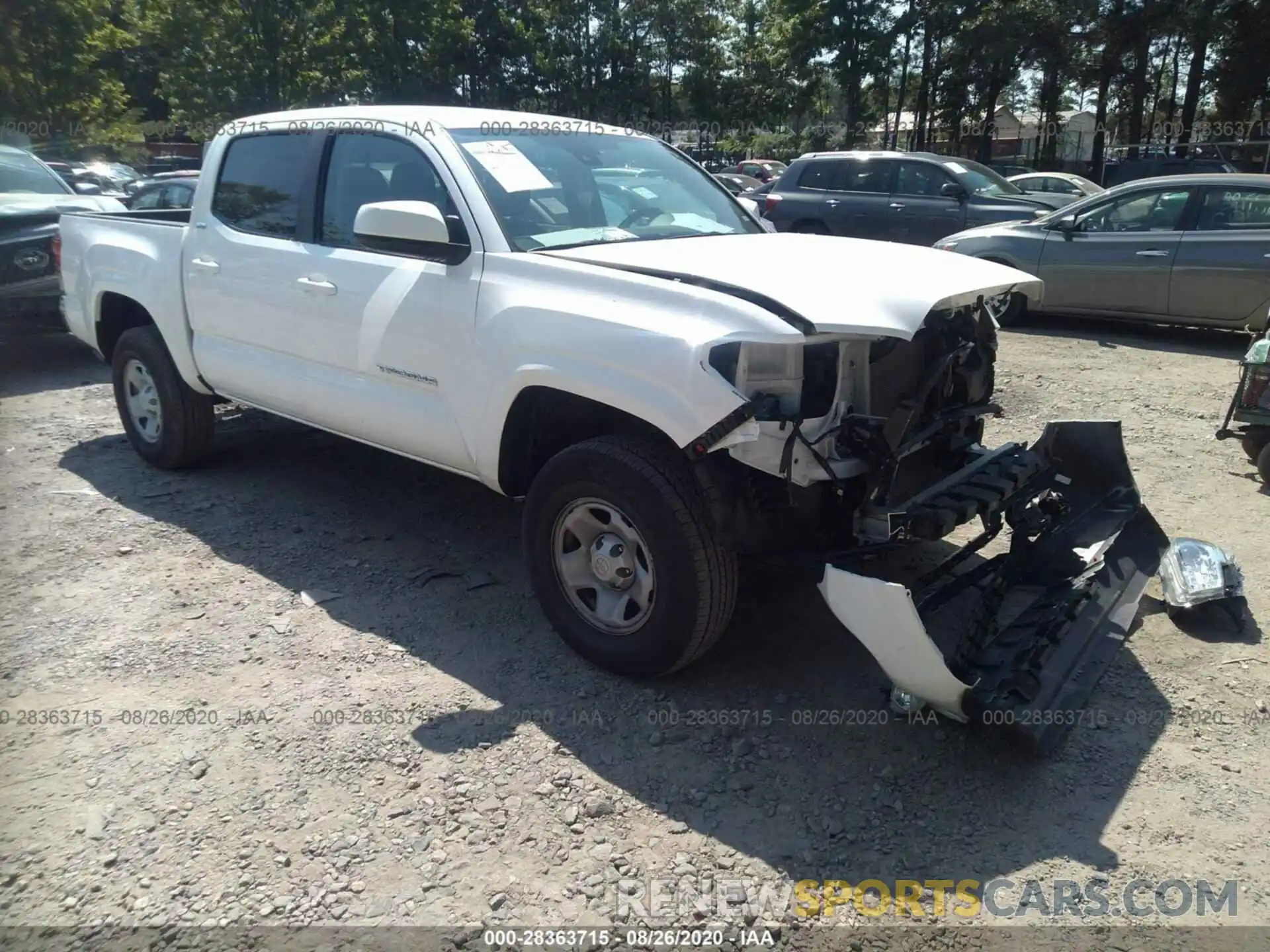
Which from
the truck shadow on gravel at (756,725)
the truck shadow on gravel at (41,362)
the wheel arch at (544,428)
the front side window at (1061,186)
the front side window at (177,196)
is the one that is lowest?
the truck shadow on gravel at (756,725)

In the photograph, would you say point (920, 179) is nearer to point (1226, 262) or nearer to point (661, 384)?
point (1226, 262)

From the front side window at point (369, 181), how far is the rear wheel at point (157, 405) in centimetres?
166

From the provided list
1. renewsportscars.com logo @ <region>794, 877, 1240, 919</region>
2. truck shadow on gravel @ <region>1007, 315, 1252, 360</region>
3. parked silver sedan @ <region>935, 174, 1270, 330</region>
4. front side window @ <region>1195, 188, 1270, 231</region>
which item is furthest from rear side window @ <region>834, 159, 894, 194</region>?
renewsportscars.com logo @ <region>794, 877, 1240, 919</region>

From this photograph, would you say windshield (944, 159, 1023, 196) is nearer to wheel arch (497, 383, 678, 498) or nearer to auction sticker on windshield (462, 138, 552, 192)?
Result: auction sticker on windshield (462, 138, 552, 192)

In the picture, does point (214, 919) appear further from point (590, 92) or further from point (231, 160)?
point (590, 92)

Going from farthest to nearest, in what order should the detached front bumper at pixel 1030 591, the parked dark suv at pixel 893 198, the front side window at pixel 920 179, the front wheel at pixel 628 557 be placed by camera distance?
the front side window at pixel 920 179, the parked dark suv at pixel 893 198, the front wheel at pixel 628 557, the detached front bumper at pixel 1030 591

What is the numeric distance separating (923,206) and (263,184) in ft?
32.7

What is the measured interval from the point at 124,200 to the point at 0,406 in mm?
5269

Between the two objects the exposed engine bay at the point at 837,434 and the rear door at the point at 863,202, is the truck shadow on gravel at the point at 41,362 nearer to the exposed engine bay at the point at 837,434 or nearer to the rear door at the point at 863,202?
the exposed engine bay at the point at 837,434

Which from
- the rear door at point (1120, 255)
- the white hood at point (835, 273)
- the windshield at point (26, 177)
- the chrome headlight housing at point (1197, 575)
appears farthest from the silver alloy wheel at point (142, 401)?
the rear door at point (1120, 255)

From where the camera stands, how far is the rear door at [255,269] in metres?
4.61

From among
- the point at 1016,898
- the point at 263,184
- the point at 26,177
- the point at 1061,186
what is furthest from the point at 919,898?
the point at 1061,186

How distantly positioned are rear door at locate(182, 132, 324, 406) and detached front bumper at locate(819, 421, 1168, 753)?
9.42 ft

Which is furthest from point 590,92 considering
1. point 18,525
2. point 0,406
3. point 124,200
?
point 18,525
